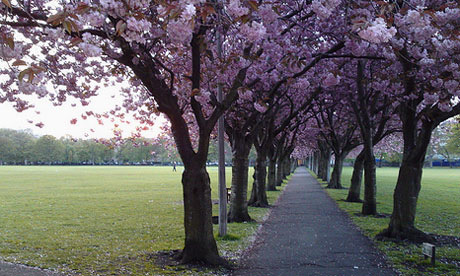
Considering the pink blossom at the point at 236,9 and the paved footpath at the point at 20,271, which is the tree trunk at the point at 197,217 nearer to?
the paved footpath at the point at 20,271

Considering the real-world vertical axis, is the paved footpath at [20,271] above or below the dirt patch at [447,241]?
above

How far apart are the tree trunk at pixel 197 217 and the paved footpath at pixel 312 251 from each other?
30.7 inches

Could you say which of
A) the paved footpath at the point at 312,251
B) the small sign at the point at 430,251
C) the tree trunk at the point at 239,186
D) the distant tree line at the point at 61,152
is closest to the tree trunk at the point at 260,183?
the paved footpath at the point at 312,251

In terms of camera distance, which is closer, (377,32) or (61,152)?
(377,32)

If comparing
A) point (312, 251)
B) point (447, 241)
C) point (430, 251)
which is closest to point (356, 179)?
point (447, 241)

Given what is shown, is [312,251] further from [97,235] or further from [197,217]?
[97,235]

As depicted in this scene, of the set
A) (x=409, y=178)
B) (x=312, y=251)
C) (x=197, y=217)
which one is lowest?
(x=312, y=251)

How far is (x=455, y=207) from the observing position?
62.4ft

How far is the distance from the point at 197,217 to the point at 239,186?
6174 millimetres

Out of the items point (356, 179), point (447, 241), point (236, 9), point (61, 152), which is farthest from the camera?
point (61, 152)

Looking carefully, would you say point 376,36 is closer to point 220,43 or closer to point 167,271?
point 167,271

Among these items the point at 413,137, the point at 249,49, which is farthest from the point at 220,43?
the point at 413,137

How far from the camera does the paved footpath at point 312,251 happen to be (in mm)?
7191

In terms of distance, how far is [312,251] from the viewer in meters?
8.77
